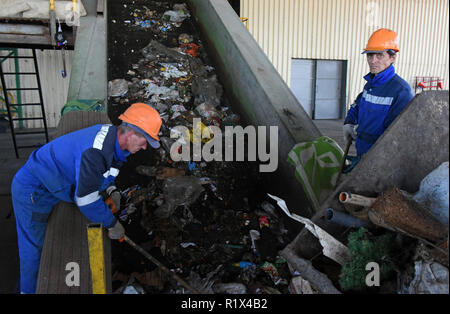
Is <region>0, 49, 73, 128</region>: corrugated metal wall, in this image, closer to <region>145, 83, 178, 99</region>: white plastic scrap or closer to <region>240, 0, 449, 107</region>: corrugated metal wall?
<region>240, 0, 449, 107</region>: corrugated metal wall

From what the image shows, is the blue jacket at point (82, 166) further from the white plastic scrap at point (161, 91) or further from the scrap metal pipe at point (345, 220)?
the white plastic scrap at point (161, 91)

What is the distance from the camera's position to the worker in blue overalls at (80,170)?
2.20 m

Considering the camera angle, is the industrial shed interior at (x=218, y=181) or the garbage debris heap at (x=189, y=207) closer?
the industrial shed interior at (x=218, y=181)

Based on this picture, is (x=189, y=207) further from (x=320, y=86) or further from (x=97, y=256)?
(x=320, y=86)

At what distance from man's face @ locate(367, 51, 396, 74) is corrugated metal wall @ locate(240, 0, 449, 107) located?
29.9ft

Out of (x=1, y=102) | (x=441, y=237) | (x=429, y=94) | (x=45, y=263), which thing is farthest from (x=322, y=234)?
(x=1, y=102)

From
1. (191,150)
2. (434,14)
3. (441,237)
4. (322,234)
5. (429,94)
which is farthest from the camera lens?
(434,14)

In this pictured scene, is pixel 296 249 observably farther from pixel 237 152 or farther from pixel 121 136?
pixel 237 152

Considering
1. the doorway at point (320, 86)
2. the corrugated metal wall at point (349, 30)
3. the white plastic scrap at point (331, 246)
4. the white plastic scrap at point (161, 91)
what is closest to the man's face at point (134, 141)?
the white plastic scrap at point (331, 246)

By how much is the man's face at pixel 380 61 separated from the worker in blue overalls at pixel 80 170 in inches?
75.2

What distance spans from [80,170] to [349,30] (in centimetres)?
1297

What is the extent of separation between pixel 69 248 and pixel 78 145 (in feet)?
2.54

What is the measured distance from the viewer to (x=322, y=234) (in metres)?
2.18

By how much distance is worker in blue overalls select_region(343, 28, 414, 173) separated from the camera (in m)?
2.75
